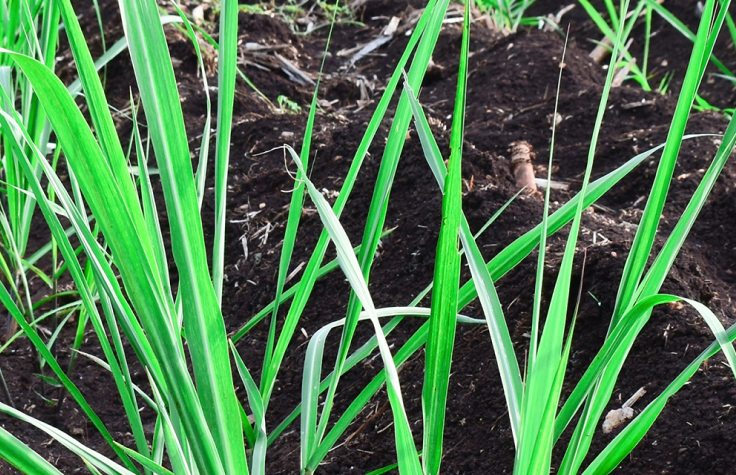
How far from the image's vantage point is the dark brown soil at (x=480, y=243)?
1036 millimetres

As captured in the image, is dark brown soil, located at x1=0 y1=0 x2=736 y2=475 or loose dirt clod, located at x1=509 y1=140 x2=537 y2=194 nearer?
dark brown soil, located at x1=0 y1=0 x2=736 y2=475

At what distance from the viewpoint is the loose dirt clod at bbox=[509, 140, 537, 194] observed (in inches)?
62.9

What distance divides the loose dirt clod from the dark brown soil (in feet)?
0.09

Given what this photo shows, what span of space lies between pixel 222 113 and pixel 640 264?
0.40 metres

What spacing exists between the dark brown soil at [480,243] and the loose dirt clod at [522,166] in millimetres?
29

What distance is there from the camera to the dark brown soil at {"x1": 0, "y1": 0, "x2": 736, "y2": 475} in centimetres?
104

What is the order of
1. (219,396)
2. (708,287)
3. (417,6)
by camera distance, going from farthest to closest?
(417,6) → (708,287) → (219,396)

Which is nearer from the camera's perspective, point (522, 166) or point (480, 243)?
point (480, 243)

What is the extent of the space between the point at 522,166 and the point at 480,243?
0.36 metres

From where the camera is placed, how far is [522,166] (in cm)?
167

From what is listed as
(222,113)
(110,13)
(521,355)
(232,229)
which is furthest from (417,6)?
(222,113)

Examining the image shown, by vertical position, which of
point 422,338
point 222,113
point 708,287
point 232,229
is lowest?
point 232,229

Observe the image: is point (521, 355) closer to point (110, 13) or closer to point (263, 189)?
point (263, 189)

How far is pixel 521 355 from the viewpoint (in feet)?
3.72
